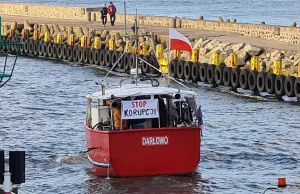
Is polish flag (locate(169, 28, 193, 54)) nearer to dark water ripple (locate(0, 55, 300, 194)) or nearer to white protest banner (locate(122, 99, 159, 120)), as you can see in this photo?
white protest banner (locate(122, 99, 159, 120))

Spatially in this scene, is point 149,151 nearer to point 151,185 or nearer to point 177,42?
point 151,185

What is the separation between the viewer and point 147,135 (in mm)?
26234

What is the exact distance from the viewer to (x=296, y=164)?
31.4 m

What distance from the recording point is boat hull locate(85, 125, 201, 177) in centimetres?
2628

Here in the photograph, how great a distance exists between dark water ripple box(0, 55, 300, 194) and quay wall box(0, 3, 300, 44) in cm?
946

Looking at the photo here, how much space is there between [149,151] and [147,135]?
0.51 metres

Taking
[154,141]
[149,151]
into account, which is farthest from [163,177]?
[154,141]

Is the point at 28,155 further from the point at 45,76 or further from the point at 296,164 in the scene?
the point at 45,76

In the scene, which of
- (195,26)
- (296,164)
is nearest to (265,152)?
(296,164)

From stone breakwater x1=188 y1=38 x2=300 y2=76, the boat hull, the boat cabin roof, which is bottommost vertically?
the boat hull

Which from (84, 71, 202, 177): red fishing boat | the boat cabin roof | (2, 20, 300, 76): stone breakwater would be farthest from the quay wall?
(84, 71, 202, 177): red fishing boat

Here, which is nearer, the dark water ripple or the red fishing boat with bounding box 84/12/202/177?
the red fishing boat with bounding box 84/12/202/177

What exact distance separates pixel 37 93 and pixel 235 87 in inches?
385

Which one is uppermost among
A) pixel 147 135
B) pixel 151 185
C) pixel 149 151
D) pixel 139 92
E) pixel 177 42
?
pixel 177 42
